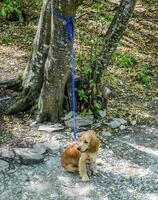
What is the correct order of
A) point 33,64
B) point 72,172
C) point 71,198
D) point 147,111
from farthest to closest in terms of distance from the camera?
1. point 147,111
2. point 33,64
3. point 72,172
4. point 71,198

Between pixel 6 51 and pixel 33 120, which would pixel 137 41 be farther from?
pixel 33 120

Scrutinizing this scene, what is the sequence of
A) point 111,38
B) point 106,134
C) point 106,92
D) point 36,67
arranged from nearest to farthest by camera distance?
1. point 106,134
2. point 36,67
3. point 111,38
4. point 106,92

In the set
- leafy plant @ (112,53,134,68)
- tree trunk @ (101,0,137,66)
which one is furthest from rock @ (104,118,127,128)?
leafy plant @ (112,53,134,68)

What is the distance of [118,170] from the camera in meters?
5.70

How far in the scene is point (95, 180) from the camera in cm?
542

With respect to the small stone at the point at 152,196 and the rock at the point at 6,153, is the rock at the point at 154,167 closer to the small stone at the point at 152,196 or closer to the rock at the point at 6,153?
the small stone at the point at 152,196

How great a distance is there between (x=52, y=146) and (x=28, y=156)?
51cm

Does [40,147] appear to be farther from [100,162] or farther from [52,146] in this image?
[100,162]

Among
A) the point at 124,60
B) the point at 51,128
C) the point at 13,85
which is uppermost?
the point at 124,60

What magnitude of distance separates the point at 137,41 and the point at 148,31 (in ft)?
2.99

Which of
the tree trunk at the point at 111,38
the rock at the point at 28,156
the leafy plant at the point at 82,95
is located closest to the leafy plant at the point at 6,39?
the tree trunk at the point at 111,38

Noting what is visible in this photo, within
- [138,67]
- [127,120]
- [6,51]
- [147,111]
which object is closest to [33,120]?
[127,120]

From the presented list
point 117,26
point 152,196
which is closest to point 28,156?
point 152,196

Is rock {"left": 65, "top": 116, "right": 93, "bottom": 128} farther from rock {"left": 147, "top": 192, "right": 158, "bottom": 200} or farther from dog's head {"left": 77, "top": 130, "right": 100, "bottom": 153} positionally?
rock {"left": 147, "top": 192, "right": 158, "bottom": 200}
